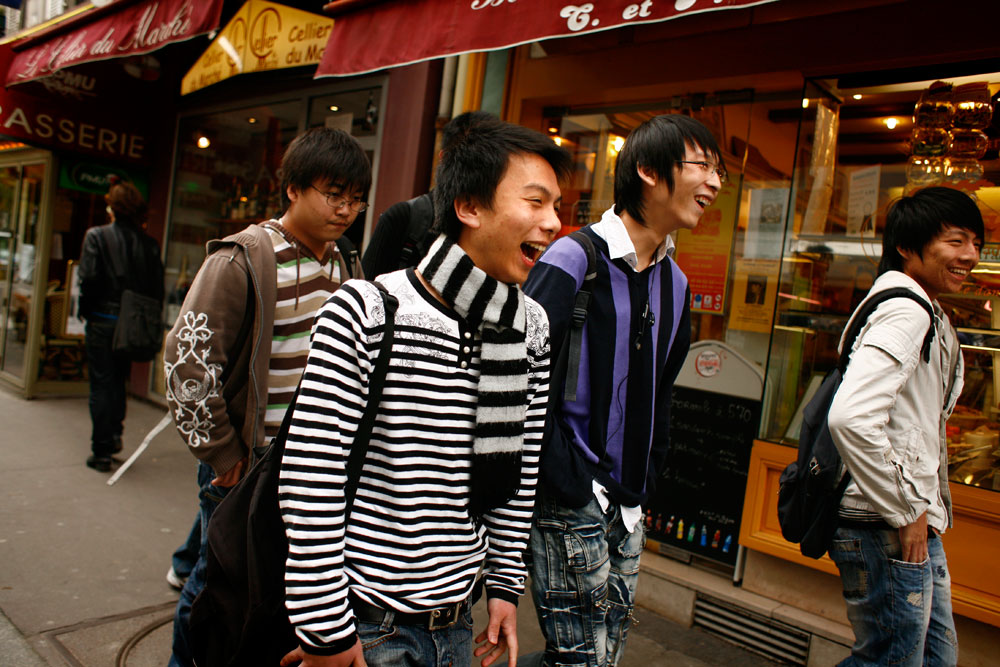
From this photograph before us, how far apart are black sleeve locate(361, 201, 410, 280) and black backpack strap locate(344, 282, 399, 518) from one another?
5.54 feet

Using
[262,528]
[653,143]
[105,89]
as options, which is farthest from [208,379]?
[105,89]

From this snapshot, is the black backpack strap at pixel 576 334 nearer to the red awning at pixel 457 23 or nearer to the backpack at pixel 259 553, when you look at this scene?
the backpack at pixel 259 553

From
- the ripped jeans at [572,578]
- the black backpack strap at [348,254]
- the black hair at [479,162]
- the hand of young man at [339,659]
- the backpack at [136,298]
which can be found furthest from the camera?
the backpack at [136,298]

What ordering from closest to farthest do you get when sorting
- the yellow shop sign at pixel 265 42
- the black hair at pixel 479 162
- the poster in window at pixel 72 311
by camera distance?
the black hair at pixel 479 162
the yellow shop sign at pixel 265 42
the poster in window at pixel 72 311

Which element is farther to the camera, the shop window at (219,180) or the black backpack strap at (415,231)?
the shop window at (219,180)

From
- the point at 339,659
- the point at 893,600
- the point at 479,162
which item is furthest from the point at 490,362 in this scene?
the point at 893,600

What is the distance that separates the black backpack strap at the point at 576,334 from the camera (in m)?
2.04

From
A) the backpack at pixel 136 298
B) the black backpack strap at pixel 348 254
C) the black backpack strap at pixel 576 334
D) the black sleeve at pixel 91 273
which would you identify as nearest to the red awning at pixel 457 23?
the black backpack strap at pixel 348 254

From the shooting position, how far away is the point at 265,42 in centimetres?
536

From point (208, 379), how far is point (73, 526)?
2831 mm

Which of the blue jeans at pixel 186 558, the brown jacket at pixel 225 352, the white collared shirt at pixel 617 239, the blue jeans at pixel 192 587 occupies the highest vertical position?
the white collared shirt at pixel 617 239

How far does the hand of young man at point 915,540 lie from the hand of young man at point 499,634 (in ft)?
4.46

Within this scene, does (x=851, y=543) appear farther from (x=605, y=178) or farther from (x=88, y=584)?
(x=88, y=584)

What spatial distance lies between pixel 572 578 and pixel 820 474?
1.03 m
